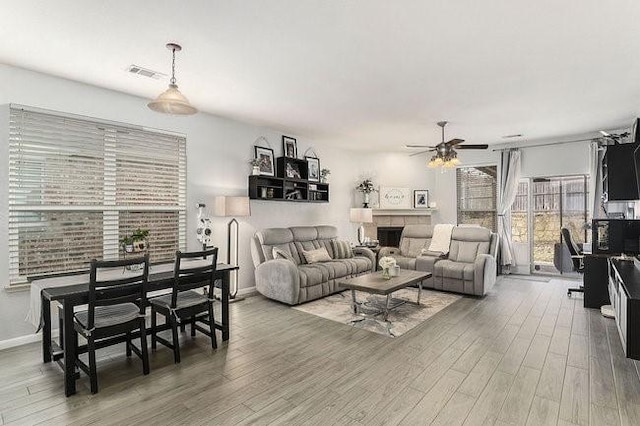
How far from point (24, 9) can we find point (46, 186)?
184 cm

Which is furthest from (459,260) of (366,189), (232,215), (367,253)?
(232,215)

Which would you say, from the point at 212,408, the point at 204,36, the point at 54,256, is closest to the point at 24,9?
the point at 204,36

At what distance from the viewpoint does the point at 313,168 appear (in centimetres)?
670

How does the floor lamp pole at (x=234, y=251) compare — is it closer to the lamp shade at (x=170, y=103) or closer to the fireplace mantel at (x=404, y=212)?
the lamp shade at (x=170, y=103)

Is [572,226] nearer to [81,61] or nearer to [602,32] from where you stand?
[602,32]

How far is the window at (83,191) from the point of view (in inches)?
137

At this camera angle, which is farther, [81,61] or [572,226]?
[572,226]

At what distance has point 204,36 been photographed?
2.81 m

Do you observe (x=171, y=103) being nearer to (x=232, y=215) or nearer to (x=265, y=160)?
(x=232, y=215)

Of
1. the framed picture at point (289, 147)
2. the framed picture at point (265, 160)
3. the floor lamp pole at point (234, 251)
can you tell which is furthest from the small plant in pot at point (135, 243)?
the framed picture at point (289, 147)

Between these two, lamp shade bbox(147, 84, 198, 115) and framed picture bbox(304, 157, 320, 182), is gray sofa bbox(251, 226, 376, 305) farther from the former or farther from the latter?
lamp shade bbox(147, 84, 198, 115)

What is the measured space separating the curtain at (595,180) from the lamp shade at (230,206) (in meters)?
6.20

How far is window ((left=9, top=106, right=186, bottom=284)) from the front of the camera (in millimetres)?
3480

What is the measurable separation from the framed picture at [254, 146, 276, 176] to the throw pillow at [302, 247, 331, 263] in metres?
1.51
